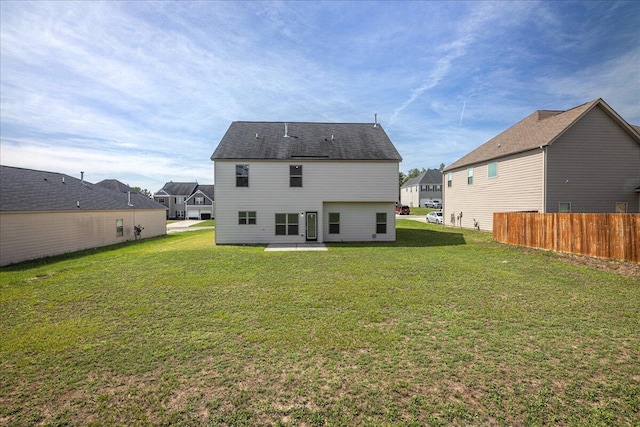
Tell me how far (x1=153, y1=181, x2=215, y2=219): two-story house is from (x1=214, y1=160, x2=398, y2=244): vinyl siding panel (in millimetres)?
43450

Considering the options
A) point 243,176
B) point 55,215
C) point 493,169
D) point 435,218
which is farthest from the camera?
point 435,218

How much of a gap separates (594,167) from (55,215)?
35.1m

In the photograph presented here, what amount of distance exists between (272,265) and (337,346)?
6.85 m

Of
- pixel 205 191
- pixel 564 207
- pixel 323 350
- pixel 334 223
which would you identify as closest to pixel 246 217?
pixel 334 223

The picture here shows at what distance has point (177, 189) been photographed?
6256cm

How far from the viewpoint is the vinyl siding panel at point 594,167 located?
59.8 ft

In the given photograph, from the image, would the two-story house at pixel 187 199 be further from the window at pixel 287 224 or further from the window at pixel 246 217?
the window at pixel 287 224

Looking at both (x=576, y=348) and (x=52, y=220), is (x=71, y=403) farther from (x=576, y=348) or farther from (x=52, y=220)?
(x=52, y=220)

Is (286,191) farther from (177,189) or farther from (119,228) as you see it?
(177,189)

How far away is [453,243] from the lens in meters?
17.0

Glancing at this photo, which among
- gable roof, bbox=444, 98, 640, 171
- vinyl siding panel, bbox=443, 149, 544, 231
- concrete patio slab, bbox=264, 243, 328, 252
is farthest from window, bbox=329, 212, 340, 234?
gable roof, bbox=444, 98, 640, 171

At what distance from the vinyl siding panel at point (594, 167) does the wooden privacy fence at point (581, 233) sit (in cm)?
526

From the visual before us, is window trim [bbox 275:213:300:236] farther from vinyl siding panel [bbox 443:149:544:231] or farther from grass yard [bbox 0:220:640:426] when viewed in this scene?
vinyl siding panel [bbox 443:149:544:231]

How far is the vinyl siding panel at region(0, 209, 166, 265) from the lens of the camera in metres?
14.1
